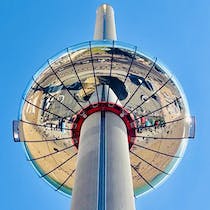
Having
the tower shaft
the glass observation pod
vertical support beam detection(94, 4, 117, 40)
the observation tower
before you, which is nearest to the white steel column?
the tower shaft

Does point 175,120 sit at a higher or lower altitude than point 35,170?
higher

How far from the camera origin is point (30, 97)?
2086 cm

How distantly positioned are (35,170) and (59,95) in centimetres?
385

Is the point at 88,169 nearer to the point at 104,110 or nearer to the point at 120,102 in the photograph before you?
the point at 104,110

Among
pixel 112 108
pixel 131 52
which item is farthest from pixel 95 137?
pixel 131 52

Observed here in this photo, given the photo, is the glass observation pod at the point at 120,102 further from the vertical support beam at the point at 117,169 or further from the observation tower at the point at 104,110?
the vertical support beam at the point at 117,169

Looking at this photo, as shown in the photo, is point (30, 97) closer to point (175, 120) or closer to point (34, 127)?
point (34, 127)

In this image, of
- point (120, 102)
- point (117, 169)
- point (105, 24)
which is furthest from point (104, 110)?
point (105, 24)

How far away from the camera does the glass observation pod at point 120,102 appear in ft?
68.3

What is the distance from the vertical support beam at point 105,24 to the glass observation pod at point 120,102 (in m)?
5.53

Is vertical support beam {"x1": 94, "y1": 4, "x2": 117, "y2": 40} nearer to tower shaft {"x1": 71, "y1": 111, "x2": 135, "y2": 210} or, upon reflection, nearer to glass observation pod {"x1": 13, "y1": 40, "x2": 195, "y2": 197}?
glass observation pod {"x1": 13, "y1": 40, "x2": 195, "y2": 197}

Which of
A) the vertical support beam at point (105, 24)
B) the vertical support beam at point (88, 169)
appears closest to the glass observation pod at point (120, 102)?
the vertical support beam at point (88, 169)

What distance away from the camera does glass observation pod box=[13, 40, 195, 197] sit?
20.8 metres

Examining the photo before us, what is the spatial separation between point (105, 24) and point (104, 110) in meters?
11.3
